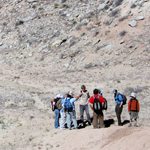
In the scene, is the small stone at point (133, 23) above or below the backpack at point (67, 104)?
above

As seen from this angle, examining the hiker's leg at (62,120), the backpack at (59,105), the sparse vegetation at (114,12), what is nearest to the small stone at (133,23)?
the sparse vegetation at (114,12)

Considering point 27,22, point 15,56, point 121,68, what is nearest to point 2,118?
point 121,68

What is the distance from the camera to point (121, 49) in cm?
2162

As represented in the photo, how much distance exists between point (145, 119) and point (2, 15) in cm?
3141

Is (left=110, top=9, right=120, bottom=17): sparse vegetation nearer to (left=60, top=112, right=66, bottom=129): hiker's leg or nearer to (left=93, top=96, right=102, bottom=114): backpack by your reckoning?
(left=60, top=112, right=66, bottom=129): hiker's leg

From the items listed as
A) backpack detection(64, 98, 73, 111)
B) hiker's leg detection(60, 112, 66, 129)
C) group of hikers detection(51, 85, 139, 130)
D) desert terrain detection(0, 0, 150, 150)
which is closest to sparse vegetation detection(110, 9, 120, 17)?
desert terrain detection(0, 0, 150, 150)

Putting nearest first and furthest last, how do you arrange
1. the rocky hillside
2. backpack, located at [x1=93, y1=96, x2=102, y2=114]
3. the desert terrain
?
1. backpack, located at [x1=93, y1=96, x2=102, y2=114]
2. the desert terrain
3. the rocky hillside

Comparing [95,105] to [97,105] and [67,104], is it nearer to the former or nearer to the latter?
[97,105]

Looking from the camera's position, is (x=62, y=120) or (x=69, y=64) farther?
(x=69, y=64)

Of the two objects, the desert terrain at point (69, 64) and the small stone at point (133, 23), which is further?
the small stone at point (133, 23)

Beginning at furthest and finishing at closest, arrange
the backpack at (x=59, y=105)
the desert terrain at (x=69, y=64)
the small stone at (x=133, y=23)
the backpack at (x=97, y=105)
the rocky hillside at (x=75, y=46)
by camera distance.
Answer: the small stone at (x=133, y=23) → the rocky hillside at (x=75, y=46) → the backpack at (x=59, y=105) → the desert terrain at (x=69, y=64) → the backpack at (x=97, y=105)

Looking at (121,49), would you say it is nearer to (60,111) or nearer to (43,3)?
(60,111)

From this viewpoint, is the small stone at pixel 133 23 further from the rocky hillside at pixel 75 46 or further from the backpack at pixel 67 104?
the backpack at pixel 67 104

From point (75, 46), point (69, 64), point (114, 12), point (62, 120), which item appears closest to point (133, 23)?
point (114, 12)
